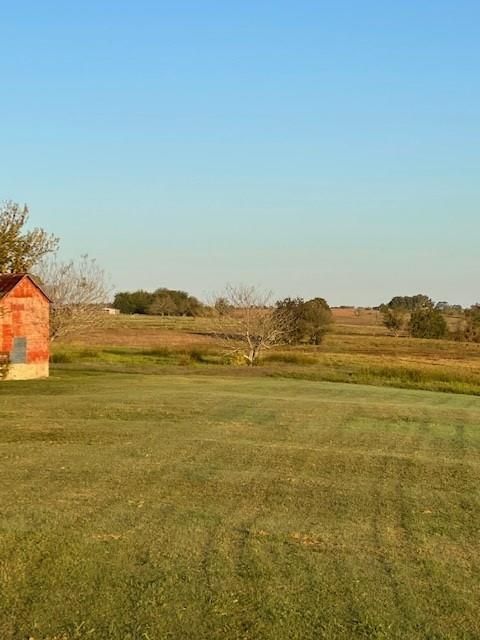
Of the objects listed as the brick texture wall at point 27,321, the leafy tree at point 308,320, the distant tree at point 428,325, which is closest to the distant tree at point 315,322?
the leafy tree at point 308,320

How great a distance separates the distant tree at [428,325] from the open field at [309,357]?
3.88 metres

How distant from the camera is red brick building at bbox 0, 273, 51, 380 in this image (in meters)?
33.5

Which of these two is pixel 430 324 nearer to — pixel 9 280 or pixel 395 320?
pixel 395 320

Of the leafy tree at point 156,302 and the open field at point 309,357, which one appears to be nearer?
the open field at point 309,357

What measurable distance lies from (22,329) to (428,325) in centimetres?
7723

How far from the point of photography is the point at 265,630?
21.8 feet

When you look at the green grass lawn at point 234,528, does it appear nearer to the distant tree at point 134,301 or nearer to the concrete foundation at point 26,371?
the concrete foundation at point 26,371

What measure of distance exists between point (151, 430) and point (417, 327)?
90.5 meters

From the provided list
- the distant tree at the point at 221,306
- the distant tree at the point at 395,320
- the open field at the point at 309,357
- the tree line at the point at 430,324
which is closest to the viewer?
the open field at the point at 309,357

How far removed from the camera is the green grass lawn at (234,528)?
6.93 meters

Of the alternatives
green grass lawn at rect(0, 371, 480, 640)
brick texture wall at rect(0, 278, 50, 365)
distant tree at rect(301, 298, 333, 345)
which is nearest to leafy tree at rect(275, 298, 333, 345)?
distant tree at rect(301, 298, 333, 345)

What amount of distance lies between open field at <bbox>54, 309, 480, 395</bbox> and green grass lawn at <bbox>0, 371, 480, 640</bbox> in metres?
19.3

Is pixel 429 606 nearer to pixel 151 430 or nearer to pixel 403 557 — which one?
pixel 403 557

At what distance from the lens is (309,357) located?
55562 millimetres
